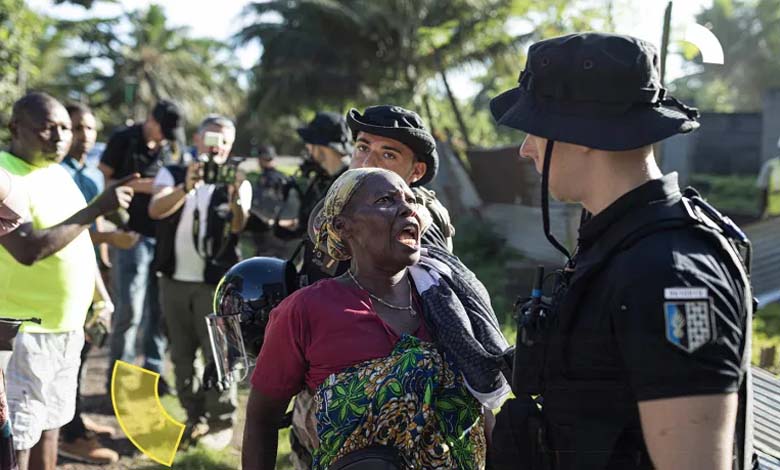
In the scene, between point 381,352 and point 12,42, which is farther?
point 12,42

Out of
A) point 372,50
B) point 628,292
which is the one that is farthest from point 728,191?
point 628,292

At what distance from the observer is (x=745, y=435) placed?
176cm

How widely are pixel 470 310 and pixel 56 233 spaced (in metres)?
1.87

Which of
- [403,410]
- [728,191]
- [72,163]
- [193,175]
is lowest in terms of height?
[403,410]

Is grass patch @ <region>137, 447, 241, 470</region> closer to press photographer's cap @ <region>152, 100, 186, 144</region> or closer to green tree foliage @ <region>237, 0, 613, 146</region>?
press photographer's cap @ <region>152, 100, 186, 144</region>

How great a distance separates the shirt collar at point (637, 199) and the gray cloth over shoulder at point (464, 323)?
64 cm

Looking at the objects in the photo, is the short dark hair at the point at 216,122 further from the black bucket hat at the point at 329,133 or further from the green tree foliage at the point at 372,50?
the green tree foliage at the point at 372,50

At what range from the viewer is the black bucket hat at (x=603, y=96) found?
170cm

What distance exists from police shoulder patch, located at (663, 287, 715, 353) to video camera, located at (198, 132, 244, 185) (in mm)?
3699

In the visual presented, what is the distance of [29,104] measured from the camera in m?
3.78

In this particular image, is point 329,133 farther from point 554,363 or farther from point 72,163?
point 554,363

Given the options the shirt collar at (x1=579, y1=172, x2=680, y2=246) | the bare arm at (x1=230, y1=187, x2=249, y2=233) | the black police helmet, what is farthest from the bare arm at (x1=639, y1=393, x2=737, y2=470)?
the bare arm at (x1=230, y1=187, x2=249, y2=233)

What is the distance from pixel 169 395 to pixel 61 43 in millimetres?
38449

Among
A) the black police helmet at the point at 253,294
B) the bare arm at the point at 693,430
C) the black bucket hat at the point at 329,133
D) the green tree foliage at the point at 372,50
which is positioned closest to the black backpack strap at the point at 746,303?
the bare arm at the point at 693,430
